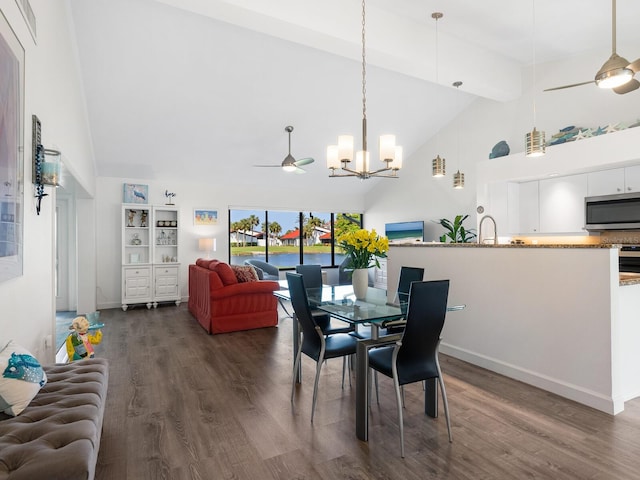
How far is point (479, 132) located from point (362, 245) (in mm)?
5125

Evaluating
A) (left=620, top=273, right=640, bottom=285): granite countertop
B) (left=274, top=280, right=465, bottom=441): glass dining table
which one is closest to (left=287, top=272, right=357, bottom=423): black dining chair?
(left=274, top=280, right=465, bottom=441): glass dining table

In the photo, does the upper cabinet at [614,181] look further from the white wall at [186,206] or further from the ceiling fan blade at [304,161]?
the white wall at [186,206]

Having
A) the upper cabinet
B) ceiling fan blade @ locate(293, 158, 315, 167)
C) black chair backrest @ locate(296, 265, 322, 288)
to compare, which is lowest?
black chair backrest @ locate(296, 265, 322, 288)

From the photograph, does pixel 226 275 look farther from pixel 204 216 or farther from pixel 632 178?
pixel 632 178

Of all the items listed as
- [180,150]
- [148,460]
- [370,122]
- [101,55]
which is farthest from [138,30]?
[148,460]

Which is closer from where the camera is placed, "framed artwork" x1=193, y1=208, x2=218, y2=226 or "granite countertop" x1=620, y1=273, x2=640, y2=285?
"granite countertop" x1=620, y1=273, x2=640, y2=285

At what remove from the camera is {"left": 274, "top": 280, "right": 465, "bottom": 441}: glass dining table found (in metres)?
2.41

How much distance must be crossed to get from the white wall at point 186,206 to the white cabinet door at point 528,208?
4603mm

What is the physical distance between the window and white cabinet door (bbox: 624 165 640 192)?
15.6 feet

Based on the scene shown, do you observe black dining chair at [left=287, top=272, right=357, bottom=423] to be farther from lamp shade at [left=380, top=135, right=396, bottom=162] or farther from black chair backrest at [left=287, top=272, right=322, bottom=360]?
lamp shade at [left=380, top=135, right=396, bottom=162]

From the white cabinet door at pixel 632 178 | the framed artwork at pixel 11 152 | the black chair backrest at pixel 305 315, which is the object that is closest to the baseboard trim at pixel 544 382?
the black chair backrest at pixel 305 315

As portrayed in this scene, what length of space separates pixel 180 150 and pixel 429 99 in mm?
4611

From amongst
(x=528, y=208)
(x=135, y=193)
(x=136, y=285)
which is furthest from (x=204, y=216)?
(x=528, y=208)

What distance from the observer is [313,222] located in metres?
9.60
